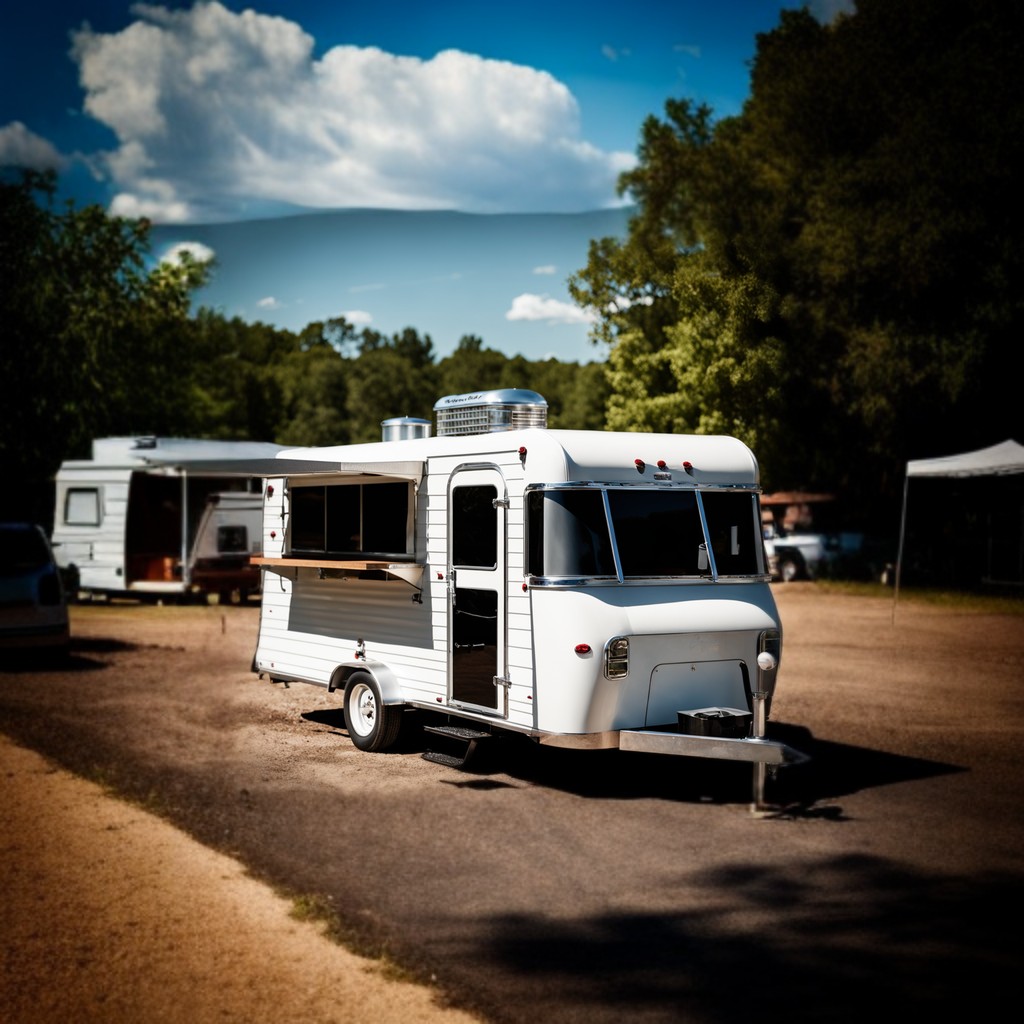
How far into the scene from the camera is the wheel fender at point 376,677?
3.27m

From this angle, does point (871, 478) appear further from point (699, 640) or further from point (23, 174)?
point (699, 640)

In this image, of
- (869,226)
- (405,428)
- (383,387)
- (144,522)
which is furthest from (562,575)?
(383,387)

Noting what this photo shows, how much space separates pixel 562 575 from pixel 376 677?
2.13m

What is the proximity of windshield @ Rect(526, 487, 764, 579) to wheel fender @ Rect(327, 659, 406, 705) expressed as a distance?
2058mm

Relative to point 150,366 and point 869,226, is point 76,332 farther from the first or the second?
point 869,226

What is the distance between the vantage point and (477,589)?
448cm

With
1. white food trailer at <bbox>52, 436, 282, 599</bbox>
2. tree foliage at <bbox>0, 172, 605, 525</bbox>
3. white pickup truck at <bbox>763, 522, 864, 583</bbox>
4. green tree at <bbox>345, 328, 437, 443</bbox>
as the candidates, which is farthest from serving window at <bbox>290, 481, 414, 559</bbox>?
green tree at <bbox>345, 328, 437, 443</bbox>

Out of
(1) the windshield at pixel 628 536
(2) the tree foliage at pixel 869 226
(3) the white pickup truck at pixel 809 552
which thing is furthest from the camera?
(3) the white pickup truck at pixel 809 552

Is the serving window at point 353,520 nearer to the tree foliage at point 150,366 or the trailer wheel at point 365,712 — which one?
the trailer wheel at point 365,712

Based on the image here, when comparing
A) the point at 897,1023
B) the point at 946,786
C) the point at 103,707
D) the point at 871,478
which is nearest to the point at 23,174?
the point at 871,478

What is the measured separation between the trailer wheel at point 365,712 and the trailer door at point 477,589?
1.07 feet

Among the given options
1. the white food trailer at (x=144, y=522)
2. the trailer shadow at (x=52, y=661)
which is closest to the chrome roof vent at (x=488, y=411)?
the trailer shadow at (x=52, y=661)

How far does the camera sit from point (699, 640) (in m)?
5.15

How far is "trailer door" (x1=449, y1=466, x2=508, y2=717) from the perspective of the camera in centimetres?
405
